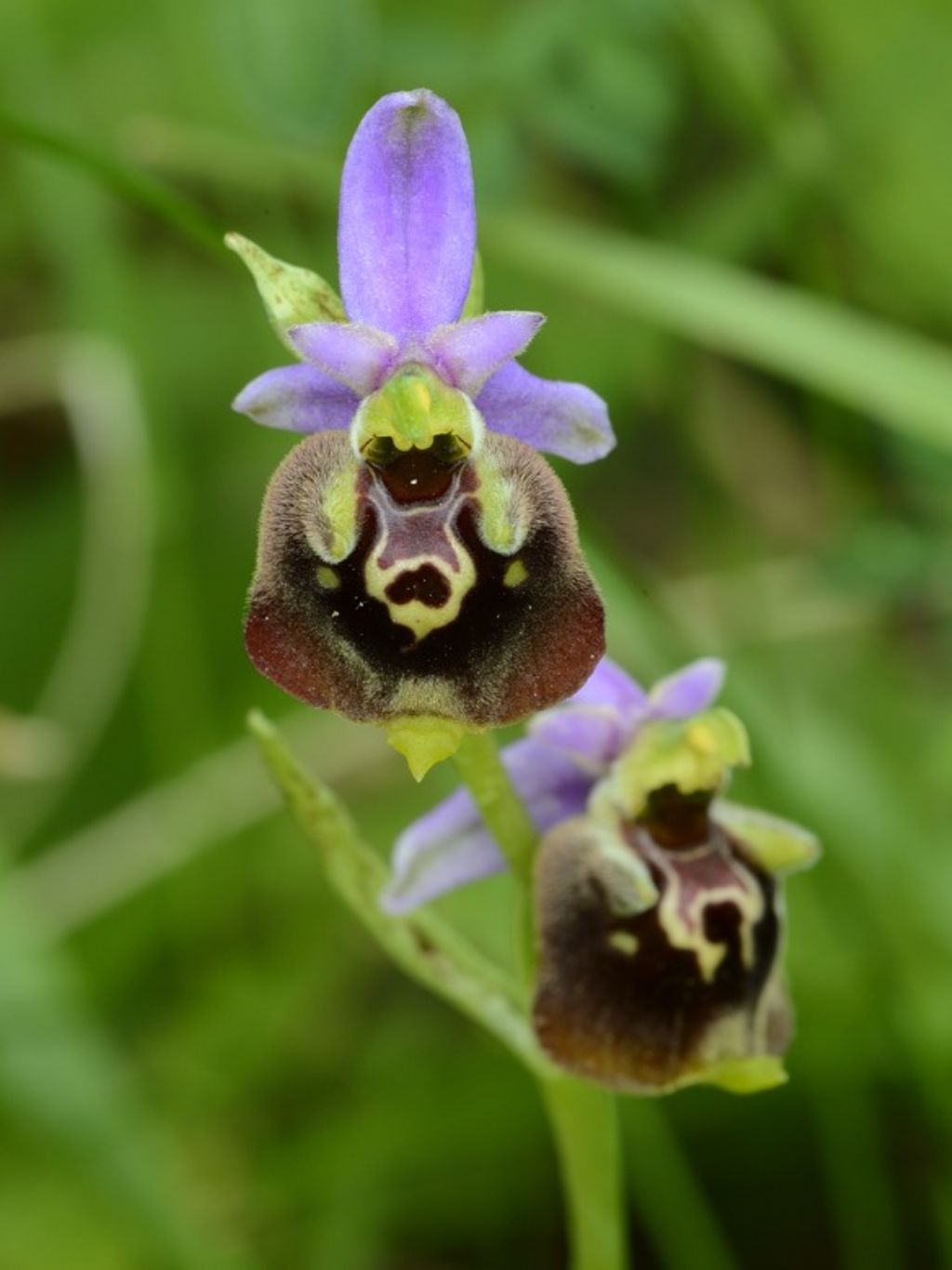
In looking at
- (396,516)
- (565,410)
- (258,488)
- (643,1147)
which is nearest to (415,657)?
(396,516)

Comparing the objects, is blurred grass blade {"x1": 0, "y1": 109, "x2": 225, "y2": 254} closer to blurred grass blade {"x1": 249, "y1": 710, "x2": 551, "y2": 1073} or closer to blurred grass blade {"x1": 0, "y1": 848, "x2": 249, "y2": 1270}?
blurred grass blade {"x1": 249, "y1": 710, "x2": 551, "y2": 1073}

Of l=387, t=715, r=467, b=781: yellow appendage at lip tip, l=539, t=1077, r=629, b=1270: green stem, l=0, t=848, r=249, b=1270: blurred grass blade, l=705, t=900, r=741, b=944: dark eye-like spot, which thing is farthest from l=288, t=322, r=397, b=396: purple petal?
l=0, t=848, r=249, b=1270: blurred grass blade

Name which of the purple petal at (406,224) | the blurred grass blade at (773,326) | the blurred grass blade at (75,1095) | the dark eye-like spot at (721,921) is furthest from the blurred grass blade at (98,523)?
the dark eye-like spot at (721,921)

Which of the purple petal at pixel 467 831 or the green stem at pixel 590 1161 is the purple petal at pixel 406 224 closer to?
the purple petal at pixel 467 831

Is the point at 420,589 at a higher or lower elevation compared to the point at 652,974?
higher

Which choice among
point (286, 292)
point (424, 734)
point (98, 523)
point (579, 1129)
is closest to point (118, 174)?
point (286, 292)

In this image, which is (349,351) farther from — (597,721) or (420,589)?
(597,721)
